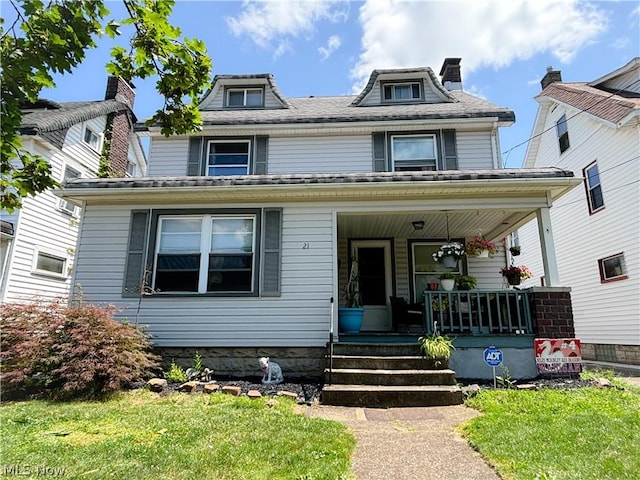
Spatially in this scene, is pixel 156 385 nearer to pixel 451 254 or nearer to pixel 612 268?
Result: pixel 451 254

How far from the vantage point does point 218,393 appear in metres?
5.52

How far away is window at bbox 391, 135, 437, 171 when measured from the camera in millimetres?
9492

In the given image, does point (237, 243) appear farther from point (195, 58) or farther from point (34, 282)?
point (34, 282)

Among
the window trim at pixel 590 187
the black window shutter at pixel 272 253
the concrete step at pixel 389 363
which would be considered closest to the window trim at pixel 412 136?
the black window shutter at pixel 272 253

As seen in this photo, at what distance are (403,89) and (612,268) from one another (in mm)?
7680

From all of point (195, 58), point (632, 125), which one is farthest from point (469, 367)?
point (632, 125)

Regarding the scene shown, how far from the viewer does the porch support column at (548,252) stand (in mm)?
6766

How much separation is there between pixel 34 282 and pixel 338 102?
10.2 meters

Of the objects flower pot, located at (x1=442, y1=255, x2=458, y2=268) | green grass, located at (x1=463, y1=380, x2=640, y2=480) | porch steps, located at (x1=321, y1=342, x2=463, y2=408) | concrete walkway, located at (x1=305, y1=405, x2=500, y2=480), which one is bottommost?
concrete walkway, located at (x1=305, y1=405, x2=500, y2=480)

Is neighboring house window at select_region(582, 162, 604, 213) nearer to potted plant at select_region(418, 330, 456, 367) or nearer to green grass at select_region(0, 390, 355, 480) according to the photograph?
potted plant at select_region(418, 330, 456, 367)

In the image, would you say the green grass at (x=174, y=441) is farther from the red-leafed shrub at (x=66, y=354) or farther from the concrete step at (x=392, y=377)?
the concrete step at (x=392, y=377)

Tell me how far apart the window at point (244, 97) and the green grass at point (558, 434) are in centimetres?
935

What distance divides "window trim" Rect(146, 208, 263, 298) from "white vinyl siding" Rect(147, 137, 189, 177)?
254cm

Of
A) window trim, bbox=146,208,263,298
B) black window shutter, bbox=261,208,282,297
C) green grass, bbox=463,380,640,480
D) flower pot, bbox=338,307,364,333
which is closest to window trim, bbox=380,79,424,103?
black window shutter, bbox=261,208,282,297
